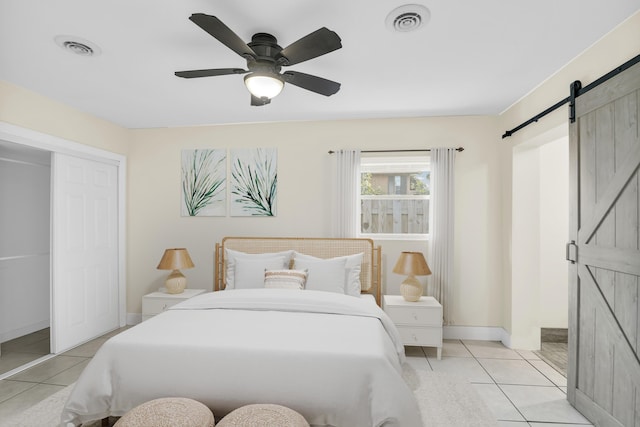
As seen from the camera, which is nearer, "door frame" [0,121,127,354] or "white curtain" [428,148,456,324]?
"door frame" [0,121,127,354]

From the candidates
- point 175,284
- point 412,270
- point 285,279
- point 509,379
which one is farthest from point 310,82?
point 509,379

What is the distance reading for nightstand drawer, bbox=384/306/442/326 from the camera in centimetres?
348

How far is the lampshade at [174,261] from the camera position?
3.90 meters

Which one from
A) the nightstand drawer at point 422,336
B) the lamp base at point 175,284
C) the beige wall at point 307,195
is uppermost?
the beige wall at point 307,195

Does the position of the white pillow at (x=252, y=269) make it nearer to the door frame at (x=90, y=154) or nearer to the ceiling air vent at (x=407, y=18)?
the door frame at (x=90, y=154)

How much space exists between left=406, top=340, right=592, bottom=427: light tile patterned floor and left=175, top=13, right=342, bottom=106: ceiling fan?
2621 millimetres

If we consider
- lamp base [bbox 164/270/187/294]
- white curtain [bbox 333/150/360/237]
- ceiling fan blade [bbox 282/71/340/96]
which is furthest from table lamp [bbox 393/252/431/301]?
lamp base [bbox 164/270/187/294]

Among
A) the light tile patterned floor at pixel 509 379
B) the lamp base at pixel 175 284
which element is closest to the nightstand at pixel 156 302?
the lamp base at pixel 175 284

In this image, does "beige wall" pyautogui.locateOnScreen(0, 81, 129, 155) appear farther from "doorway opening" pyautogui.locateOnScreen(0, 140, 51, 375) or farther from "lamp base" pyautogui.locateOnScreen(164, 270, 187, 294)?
"lamp base" pyautogui.locateOnScreen(164, 270, 187, 294)

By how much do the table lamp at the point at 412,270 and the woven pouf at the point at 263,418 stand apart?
2.14 m

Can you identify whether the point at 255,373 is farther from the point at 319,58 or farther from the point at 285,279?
the point at 319,58

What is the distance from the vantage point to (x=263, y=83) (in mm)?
2152

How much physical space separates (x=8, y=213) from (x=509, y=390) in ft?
18.0

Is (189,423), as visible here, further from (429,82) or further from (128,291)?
(128,291)
